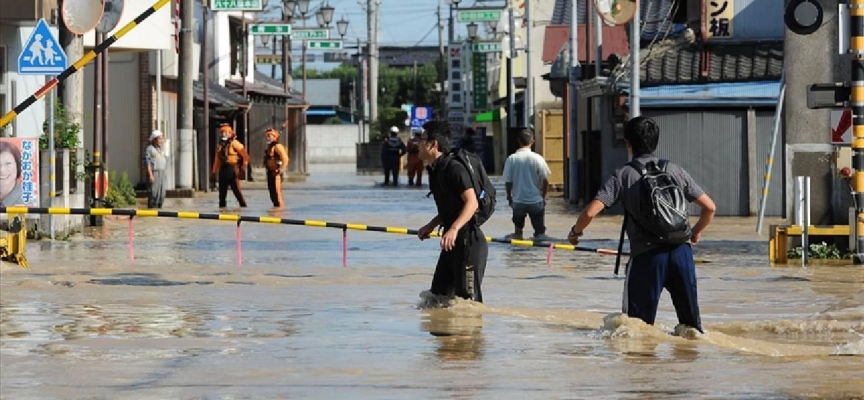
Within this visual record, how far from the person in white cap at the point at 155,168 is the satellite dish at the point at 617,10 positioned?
971 cm

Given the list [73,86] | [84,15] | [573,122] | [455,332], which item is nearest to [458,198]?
[455,332]

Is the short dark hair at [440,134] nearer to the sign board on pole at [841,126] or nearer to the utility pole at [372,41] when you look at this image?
the sign board on pole at [841,126]

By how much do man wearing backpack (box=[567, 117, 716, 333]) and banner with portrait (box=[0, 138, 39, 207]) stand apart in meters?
11.9

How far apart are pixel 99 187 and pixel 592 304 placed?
13.0m

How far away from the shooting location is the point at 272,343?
11961mm

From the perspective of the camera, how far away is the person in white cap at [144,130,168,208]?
33.3 meters

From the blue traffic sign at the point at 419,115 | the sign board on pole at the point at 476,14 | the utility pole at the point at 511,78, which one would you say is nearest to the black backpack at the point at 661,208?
the sign board on pole at the point at 476,14

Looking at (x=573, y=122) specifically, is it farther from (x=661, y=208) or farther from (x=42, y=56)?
(x=661, y=208)

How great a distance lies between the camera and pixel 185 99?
135 feet

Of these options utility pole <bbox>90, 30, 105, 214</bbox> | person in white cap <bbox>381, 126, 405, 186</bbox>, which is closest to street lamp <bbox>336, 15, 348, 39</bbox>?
person in white cap <bbox>381, 126, 405, 186</bbox>

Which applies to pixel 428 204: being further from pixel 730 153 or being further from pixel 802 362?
pixel 802 362

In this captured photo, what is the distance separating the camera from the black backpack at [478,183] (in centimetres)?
1309

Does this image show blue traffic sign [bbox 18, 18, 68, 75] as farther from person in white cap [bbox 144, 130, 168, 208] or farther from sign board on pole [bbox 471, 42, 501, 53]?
sign board on pole [bbox 471, 42, 501, 53]

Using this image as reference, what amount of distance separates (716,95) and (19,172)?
44.6 feet
